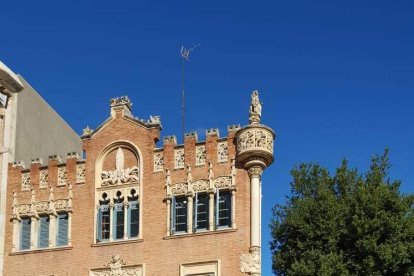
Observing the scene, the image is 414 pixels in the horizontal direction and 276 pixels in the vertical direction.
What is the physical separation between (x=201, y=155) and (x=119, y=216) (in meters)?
4.40

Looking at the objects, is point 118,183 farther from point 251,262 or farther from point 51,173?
point 251,262

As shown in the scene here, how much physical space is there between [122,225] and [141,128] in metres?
4.30

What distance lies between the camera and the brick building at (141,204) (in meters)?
38.1

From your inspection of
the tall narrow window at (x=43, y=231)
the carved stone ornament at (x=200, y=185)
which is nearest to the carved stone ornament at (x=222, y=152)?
the carved stone ornament at (x=200, y=185)

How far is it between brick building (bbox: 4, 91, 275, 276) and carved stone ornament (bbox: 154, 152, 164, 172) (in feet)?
0.14

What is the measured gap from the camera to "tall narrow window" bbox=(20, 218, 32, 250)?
4103 centimetres

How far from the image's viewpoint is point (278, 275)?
139ft

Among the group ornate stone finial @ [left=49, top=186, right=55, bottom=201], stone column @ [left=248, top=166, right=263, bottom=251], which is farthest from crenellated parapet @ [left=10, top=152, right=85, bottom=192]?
stone column @ [left=248, top=166, right=263, bottom=251]

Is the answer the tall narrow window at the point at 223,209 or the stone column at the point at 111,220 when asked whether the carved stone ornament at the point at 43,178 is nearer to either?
the stone column at the point at 111,220

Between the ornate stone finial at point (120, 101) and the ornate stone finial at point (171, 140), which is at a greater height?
the ornate stone finial at point (120, 101)

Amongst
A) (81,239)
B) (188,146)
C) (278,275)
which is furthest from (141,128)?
(278,275)

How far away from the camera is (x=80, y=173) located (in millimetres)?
41469

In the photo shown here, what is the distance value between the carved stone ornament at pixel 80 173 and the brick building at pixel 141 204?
53 millimetres

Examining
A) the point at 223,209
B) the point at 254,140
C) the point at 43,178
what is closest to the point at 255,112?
the point at 254,140
